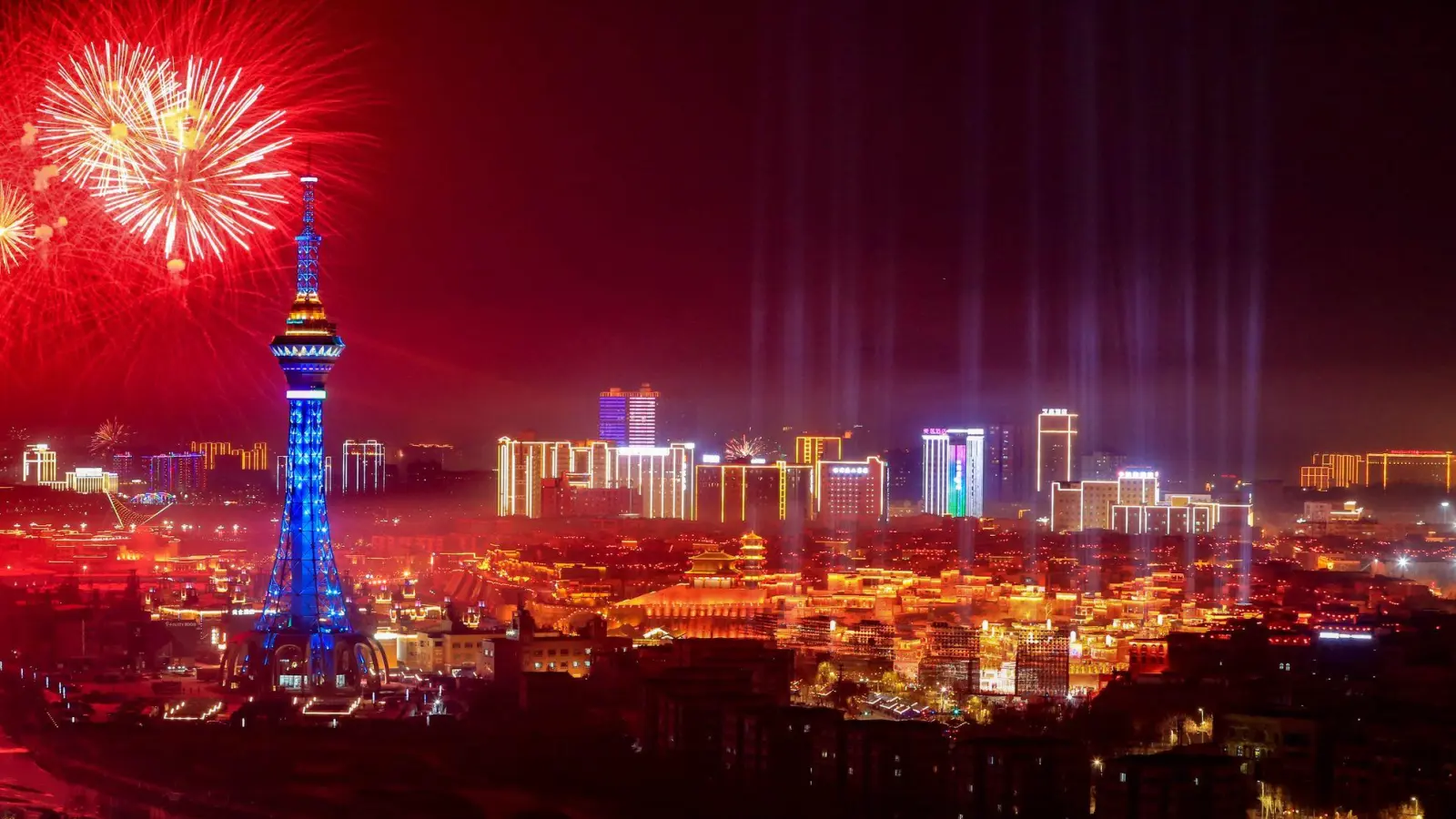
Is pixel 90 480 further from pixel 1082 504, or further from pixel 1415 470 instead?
pixel 1415 470

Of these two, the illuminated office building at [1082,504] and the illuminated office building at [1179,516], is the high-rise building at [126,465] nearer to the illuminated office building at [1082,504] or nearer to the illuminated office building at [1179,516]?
the illuminated office building at [1082,504]

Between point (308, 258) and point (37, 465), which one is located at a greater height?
point (308, 258)

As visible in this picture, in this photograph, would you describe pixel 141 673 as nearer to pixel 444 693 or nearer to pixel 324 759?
pixel 444 693

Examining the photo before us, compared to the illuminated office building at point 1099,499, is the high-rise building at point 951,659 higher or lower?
lower

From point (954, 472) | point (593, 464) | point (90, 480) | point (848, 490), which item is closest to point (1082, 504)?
point (954, 472)

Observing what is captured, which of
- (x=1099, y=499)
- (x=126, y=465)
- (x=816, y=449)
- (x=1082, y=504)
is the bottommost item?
(x=1082, y=504)

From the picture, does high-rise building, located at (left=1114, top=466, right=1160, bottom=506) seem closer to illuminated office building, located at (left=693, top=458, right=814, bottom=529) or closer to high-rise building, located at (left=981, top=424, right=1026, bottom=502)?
high-rise building, located at (left=981, top=424, right=1026, bottom=502)

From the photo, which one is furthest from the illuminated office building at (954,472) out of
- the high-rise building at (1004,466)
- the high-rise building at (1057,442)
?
the high-rise building at (1057,442)
